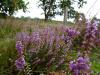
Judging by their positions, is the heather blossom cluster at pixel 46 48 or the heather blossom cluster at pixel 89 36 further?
the heather blossom cluster at pixel 46 48

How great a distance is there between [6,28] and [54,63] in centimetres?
464

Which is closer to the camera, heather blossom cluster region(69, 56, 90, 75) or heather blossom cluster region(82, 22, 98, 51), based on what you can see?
heather blossom cluster region(69, 56, 90, 75)

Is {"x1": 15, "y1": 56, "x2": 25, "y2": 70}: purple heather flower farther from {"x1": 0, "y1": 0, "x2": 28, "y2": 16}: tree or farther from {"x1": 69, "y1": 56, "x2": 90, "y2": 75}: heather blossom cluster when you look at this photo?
{"x1": 0, "y1": 0, "x2": 28, "y2": 16}: tree

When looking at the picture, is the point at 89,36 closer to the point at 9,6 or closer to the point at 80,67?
the point at 80,67

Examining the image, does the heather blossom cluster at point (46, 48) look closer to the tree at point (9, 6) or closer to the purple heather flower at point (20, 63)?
the purple heather flower at point (20, 63)

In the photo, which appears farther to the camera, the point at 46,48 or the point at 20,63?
the point at 46,48

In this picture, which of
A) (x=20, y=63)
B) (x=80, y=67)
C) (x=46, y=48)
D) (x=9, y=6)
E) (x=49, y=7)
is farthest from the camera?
(x=49, y=7)

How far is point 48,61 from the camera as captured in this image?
6.72m

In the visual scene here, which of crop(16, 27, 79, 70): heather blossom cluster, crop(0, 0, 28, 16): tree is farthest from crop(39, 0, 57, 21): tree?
crop(16, 27, 79, 70): heather blossom cluster

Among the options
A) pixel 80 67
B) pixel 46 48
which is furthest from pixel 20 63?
pixel 46 48

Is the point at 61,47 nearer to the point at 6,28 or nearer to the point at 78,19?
the point at 78,19

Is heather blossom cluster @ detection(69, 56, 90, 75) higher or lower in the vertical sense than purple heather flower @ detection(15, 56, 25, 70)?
higher

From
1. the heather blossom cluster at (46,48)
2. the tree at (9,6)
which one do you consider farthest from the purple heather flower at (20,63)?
the tree at (9,6)

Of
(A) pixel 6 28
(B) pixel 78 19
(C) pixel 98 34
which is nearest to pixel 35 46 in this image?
(B) pixel 78 19
